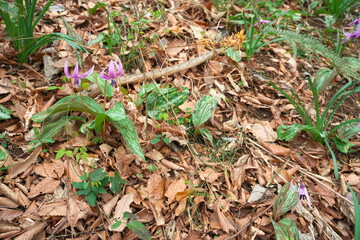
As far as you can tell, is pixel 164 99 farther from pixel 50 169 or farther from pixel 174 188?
pixel 50 169

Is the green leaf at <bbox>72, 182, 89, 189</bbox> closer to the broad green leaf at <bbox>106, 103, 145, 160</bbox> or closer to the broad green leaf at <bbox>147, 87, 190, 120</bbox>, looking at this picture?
the broad green leaf at <bbox>106, 103, 145, 160</bbox>

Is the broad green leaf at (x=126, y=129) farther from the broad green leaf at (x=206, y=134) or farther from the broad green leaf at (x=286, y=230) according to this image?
the broad green leaf at (x=286, y=230)

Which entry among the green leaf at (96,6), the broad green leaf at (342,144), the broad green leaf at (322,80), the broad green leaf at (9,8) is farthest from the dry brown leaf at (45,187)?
the broad green leaf at (322,80)

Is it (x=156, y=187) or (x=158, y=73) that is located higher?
(x=158, y=73)

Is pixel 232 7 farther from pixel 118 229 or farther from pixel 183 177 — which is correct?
pixel 118 229

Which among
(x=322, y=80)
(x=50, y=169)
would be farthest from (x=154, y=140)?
(x=322, y=80)

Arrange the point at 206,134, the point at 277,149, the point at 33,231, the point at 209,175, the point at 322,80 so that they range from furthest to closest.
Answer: the point at 322,80
the point at 277,149
the point at 206,134
the point at 209,175
the point at 33,231

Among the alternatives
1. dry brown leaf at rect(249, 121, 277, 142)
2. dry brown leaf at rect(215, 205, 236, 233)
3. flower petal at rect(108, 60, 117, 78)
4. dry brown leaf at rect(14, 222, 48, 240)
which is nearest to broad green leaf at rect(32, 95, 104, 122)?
flower petal at rect(108, 60, 117, 78)
